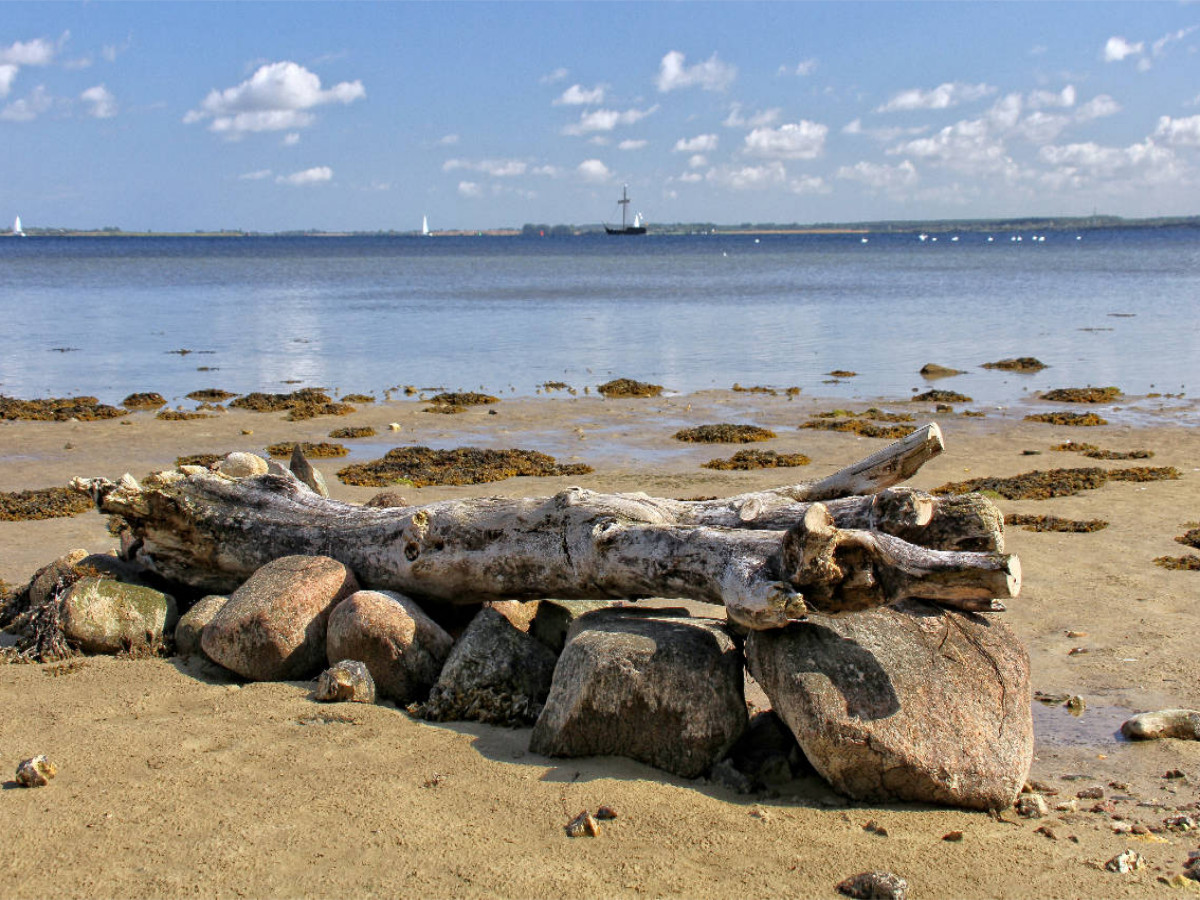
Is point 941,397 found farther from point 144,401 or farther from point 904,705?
point 904,705

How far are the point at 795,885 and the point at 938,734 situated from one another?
1.13 metres

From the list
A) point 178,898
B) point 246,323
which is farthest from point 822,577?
point 246,323

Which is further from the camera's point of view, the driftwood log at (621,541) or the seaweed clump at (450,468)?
the seaweed clump at (450,468)

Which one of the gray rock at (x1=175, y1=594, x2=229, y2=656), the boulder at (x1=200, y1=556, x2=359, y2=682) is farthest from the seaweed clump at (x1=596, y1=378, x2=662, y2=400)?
the boulder at (x1=200, y1=556, x2=359, y2=682)

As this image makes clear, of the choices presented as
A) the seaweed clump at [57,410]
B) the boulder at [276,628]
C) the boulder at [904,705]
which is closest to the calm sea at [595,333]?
the seaweed clump at [57,410]

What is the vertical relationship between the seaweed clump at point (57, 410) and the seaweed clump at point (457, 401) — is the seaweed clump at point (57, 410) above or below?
above

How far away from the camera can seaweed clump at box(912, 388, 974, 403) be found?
18906 millimetres

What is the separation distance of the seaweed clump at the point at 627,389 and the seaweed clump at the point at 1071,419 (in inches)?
252

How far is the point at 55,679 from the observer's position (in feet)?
21.5

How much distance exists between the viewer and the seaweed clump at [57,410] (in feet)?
56.1

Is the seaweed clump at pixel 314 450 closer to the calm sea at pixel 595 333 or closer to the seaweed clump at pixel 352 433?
the seaweed clump at pixel 352 433

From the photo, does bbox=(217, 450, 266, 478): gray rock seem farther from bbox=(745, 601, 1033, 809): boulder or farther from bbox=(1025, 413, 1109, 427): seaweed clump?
bbox=(1025, 413, 1109, 427): seaweed clump

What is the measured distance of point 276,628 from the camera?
6.52m

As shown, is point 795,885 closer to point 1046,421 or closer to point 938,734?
point 938,734
